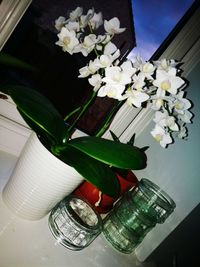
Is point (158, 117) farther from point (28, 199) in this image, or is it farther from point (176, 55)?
point (28, 199)

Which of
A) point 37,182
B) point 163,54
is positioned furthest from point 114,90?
point 163,54

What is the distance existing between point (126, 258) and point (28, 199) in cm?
40

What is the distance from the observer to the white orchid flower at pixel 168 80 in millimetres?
625

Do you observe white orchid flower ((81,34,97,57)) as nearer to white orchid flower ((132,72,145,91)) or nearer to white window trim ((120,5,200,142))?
white orchid flower ((132,72,145,91))

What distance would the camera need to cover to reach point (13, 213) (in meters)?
0.70

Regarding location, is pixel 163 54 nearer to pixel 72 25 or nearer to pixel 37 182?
pixel 72 25

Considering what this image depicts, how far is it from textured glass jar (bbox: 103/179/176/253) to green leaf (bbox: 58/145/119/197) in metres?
0.29

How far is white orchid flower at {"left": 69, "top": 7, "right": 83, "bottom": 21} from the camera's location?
0.66m

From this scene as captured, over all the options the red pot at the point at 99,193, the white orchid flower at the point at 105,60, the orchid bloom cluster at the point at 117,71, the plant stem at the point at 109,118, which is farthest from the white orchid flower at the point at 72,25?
the red pot at the point at 99,193

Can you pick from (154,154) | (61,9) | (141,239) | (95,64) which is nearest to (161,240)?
(141,239)

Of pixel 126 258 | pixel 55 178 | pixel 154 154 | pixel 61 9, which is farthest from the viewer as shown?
pixel 61 9

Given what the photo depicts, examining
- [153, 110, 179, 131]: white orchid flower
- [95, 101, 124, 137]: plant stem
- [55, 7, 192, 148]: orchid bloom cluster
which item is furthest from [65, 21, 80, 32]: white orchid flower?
[153, 110, 179, 131]: white orchid flower

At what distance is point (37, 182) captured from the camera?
632mm

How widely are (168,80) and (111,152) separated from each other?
0.22 meters
